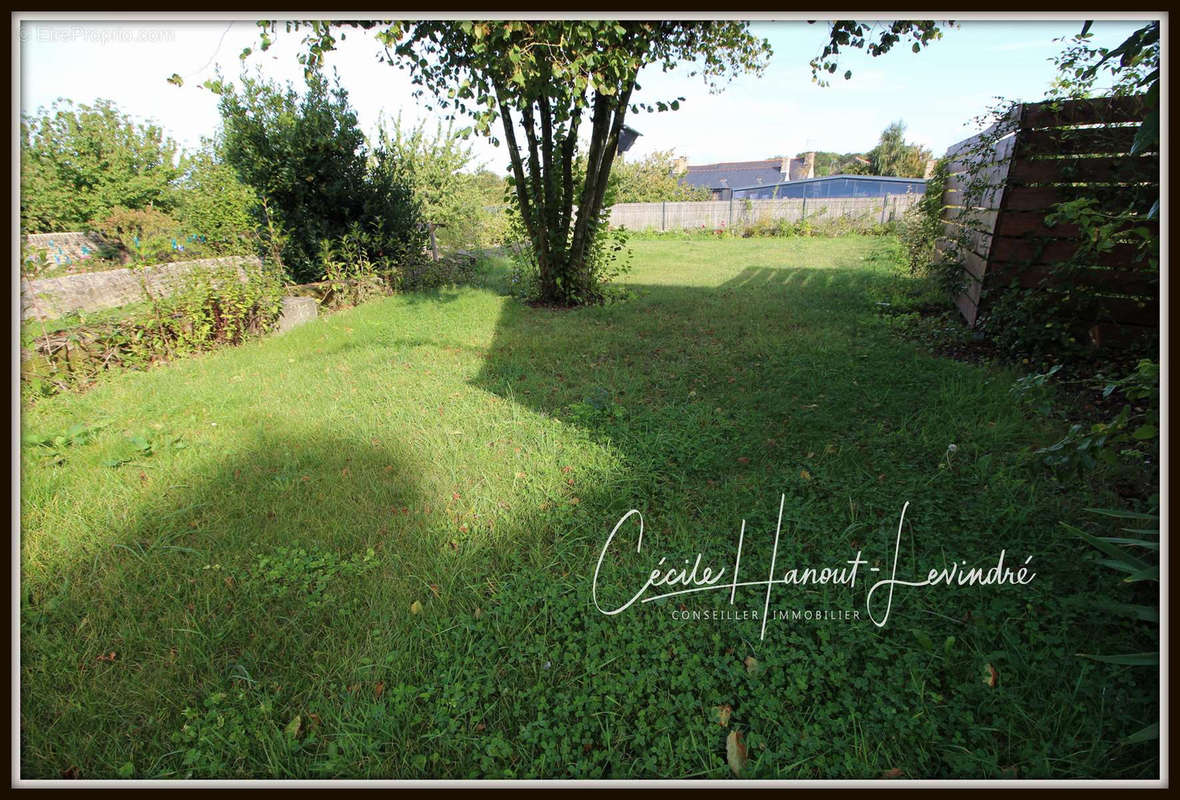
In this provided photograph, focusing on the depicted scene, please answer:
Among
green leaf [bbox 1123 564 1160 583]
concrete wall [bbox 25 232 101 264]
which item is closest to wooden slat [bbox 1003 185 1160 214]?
green leaf [bbox 1123 564 1160 583]

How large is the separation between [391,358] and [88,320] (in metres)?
2.43

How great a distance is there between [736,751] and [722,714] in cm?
11

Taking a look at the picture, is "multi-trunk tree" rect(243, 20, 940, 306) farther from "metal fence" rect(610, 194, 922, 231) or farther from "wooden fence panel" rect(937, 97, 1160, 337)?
"metal fence" rect(610, 194, 922, 231)

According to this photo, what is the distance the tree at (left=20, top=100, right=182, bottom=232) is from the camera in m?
6.52

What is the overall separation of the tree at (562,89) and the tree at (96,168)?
4668 mm

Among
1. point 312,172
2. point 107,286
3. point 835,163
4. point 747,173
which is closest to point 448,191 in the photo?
point 312,172

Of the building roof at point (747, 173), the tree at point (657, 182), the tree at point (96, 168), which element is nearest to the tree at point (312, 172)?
the tree at point (96, 168)

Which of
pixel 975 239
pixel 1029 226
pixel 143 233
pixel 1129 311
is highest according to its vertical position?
pixel 143 233

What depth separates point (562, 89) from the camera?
15.0 feet

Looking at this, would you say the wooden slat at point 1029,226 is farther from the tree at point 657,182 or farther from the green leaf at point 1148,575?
the tree at point 657,182

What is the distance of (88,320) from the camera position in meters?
4.31

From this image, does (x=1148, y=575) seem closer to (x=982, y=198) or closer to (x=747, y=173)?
(x=982, y=198)

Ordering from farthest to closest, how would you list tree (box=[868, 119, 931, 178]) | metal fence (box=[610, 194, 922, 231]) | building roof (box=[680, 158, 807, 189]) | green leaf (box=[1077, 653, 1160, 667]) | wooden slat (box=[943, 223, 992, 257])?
1. building roof (box=[680, 158, 807, 189])
2. tree (box=[868, 119, 931, 178])
3. metal fence (box=[610, 194, 922, 231])
4. wooden slat (box=[943, 223, 992, 257])
5. green leaf (box=[1077, 653, 1160, 667])

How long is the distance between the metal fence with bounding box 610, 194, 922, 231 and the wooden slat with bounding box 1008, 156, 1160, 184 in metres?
14.4
